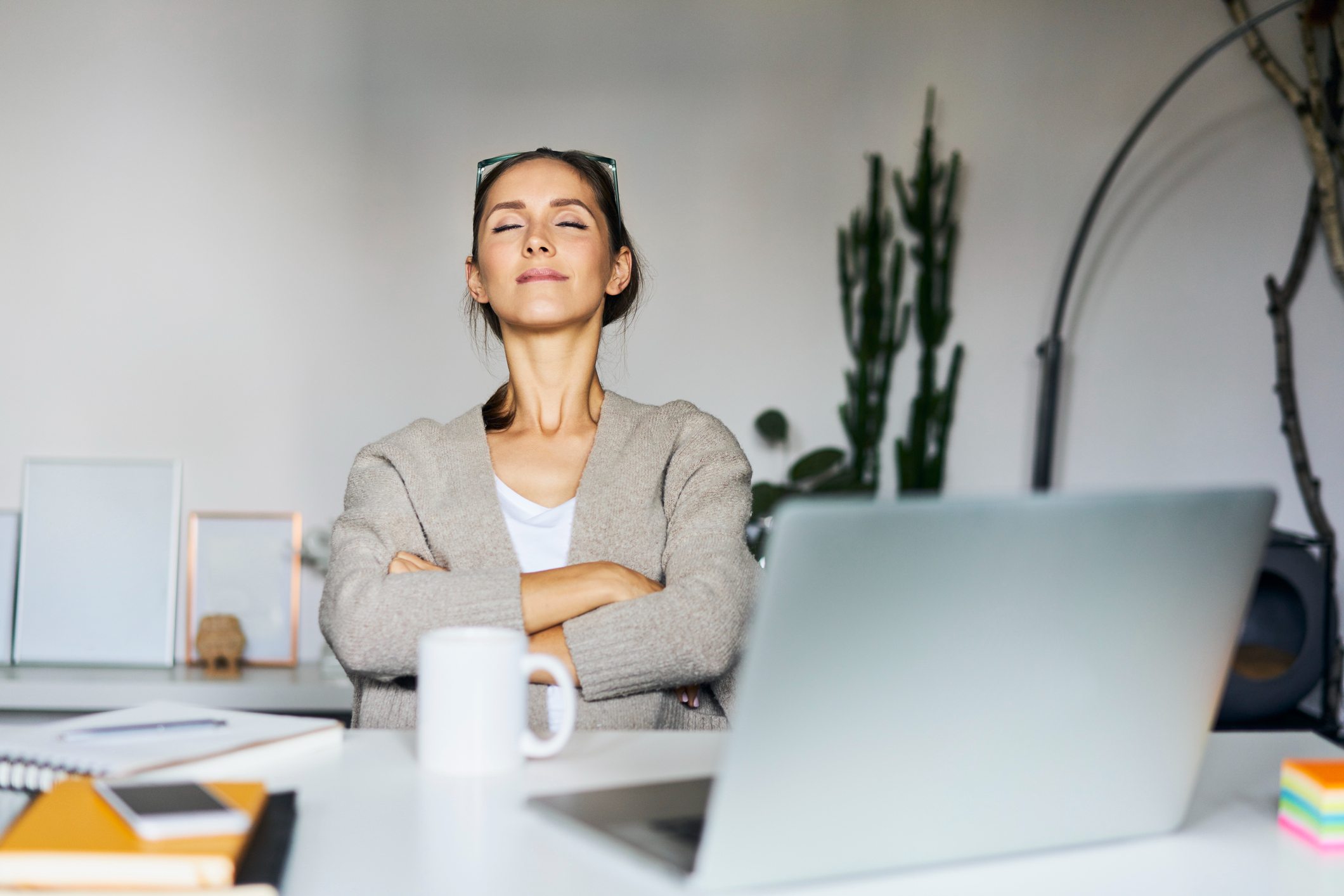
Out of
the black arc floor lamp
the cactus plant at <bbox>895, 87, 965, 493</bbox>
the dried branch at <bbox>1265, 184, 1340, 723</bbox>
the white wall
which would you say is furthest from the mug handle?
the dried branch at <bbox>1265, 184, 1340, 723</bbox>

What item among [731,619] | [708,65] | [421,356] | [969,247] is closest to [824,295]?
[969,247]

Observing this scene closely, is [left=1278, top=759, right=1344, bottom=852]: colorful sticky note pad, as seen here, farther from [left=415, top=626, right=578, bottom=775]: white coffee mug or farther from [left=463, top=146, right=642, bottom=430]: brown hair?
[left=463, top=146, right=642, bottom=430]: brown hair

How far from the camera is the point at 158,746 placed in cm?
75

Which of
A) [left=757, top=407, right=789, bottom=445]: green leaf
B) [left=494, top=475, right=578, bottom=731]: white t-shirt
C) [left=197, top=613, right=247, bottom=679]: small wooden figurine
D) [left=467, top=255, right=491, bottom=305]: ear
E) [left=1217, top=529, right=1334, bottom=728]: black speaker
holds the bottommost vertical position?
[left=197, top=613, right=247, bottom=679]: small wooden figurine

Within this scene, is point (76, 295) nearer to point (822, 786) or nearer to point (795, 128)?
point (795, 128)

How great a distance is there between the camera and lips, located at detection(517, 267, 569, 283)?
51.7 inches

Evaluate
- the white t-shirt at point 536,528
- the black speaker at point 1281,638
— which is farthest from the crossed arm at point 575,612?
the black speaker at point 1281,638

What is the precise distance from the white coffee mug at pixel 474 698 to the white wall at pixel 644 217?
179cm

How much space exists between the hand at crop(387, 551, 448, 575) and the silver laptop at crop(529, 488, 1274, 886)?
2.02 feet

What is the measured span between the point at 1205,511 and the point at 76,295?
2.55m

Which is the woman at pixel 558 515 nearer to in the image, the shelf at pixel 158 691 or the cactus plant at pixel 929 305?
the shelf at pixel 158 691

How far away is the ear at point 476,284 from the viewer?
140 centimetres

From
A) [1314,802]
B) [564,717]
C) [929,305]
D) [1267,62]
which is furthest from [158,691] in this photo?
[1267,62]

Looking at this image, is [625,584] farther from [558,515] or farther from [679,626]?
[558,515]
